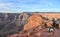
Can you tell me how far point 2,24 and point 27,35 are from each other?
2329cm

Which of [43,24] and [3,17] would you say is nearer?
[43,24]

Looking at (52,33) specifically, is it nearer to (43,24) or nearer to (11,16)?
(43,24)

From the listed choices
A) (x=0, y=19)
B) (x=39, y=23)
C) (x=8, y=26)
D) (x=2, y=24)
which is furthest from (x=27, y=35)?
(x=0, y=19)

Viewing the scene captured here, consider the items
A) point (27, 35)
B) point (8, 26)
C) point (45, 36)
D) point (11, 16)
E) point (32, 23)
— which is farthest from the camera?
point (11, 16)

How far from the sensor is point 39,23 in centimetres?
1655

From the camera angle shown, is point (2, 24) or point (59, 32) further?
point (2, 24)

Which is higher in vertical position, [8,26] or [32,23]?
[32,23]

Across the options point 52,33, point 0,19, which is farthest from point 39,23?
point 0,19

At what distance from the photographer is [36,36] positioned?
12102mm

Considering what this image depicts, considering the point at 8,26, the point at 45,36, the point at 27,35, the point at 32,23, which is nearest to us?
the point at 45,36

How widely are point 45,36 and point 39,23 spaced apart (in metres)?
5.05

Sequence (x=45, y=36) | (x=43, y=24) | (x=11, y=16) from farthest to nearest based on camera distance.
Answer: (x=11, y=16) → (x=43, y=24) → (x=45, y=36)

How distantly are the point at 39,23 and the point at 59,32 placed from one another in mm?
4560

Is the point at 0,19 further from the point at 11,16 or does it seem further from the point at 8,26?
the point at 8,26
